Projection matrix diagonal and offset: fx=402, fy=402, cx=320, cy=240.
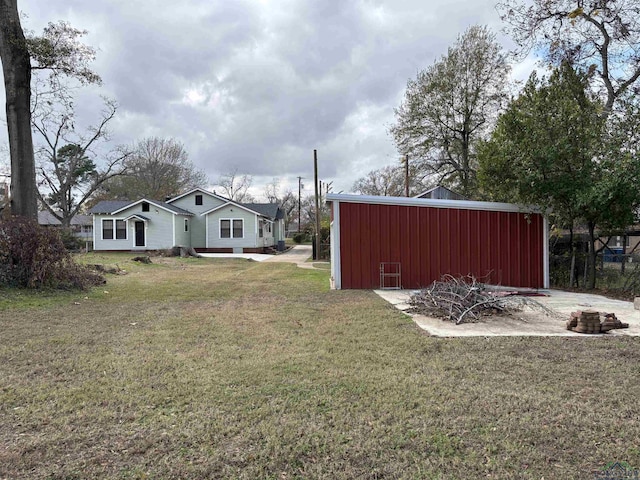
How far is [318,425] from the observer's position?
2498 millimetres

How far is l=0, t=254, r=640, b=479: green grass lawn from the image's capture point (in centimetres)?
210

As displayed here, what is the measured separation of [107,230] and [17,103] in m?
16.4

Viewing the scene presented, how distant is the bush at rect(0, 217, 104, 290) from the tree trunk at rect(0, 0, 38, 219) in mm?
1251

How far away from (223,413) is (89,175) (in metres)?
40.1

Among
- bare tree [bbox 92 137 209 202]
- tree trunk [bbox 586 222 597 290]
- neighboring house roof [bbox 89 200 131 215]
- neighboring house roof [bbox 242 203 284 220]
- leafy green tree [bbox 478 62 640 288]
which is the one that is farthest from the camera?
bare tree [bbox 92 137 209 202]

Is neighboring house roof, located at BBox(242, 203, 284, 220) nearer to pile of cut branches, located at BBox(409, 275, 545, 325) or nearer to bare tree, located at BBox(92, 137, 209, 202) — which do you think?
bare tree, located at BBox(92, 137, 209, 202)

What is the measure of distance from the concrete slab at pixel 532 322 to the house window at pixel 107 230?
21988 mm

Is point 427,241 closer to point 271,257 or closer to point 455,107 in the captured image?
point 455,107

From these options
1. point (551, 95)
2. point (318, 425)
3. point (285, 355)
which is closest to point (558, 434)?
point (318, 425)

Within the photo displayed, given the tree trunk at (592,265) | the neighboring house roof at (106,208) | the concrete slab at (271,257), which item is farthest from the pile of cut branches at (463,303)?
the neighboring house roof at (106,208)

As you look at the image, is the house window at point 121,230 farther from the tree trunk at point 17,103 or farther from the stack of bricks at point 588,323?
the stack of bricks at point 588,323

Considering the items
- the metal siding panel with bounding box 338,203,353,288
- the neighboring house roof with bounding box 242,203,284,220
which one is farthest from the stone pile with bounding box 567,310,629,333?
the neighboring house roof with bounding box 242,203,284,220

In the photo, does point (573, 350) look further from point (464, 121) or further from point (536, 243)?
point (464, 121)

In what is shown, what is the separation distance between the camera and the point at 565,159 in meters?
8.45
